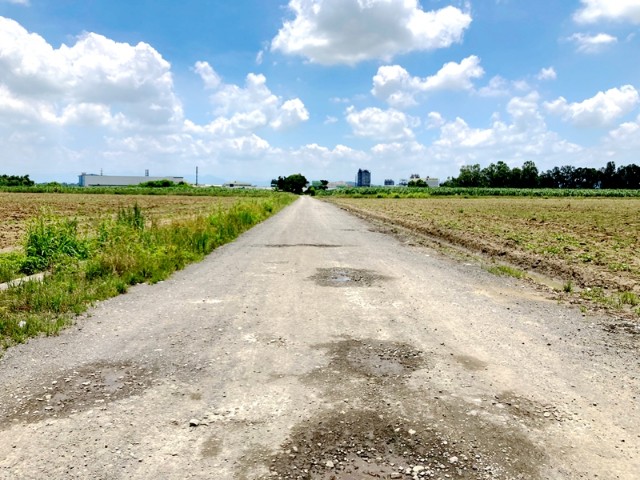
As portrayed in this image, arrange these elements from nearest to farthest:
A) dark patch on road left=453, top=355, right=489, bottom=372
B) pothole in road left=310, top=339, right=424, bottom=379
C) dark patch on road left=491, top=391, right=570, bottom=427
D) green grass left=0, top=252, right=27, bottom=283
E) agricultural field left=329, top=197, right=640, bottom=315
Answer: dark patch on road left=491, top=391, right=570, bottom=427 < pothole in road left=310, top=339, right=424, bottom=379 < dark patch on road left=453, top=355, right=489, bottom=372 < agricultural field left=329, top=197, right=640, bottom=315 < green grass left=0, top=252, right=27, bottom=283

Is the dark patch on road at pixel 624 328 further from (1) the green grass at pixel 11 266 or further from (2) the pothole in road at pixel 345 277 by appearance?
(1) the green grass at pixel 11 266

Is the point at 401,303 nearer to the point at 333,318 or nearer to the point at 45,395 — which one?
the point at 333,318

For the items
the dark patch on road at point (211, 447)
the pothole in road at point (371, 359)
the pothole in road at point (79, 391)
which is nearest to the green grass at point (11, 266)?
the pothole in road at point (79, 391)

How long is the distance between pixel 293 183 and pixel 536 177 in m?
87.6

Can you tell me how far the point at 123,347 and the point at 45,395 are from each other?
1397 mm

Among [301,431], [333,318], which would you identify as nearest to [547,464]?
[301,431]

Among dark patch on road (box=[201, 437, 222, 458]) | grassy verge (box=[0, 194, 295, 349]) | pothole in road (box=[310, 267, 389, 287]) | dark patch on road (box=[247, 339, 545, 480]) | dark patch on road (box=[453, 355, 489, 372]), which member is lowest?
dark patch on road (box=[201, 437, 222, 458])

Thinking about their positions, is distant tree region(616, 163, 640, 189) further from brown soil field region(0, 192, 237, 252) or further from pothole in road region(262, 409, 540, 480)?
pothole in road region(262, 409, 540, 480)

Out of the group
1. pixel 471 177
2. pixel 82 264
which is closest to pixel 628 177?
pixel 471 177

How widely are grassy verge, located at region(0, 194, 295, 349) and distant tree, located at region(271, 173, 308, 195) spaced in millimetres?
161143

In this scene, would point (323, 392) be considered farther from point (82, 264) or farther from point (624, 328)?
point (82, 264)

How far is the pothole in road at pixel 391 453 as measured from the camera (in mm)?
3340

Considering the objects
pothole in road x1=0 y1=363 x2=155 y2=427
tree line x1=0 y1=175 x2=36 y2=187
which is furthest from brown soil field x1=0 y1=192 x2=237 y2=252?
tree line x1=0 y1=175 x2=36 y2=187

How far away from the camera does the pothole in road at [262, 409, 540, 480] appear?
Answer: 3.34 metres
